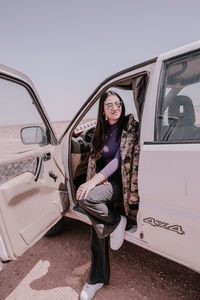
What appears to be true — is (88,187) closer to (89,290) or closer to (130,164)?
(130,164)

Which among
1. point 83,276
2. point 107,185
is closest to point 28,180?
point 107,185

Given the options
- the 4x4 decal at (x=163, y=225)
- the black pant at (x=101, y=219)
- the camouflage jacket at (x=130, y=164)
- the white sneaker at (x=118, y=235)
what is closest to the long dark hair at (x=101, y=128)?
the camouflage jacket at (x=130, y=164)

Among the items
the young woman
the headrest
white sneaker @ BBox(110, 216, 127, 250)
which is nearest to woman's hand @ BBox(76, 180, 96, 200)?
the young woman

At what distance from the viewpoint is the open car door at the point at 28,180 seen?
5.34ft

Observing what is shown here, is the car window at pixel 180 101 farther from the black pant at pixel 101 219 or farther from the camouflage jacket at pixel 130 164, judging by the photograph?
the black pant at pixel 101 219

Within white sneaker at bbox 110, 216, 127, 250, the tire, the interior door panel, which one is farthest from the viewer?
the tire

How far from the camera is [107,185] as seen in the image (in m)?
1.97

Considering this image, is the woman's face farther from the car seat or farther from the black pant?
the black pant

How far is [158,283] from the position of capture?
205 cm

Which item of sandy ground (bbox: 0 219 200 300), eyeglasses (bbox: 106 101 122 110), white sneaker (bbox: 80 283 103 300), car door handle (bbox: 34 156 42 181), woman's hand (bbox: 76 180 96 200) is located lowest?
sandy ground (bbox: 0 219 200 300)

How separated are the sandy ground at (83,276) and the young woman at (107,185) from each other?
0.21 metres

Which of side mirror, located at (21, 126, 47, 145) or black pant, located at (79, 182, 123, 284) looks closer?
black pant, located at (79, 182, 123, 284)

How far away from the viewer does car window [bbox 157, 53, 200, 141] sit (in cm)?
158

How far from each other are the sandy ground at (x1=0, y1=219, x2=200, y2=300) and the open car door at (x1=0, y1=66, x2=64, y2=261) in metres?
0.60
